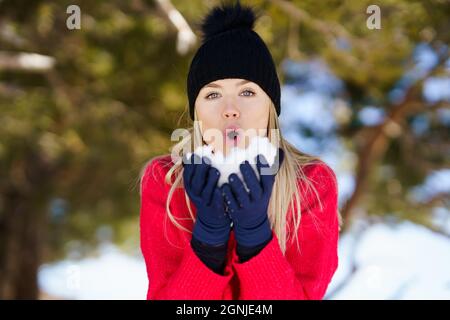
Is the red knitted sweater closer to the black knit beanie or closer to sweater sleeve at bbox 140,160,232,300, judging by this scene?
sweater sleeve at bbox 140,160,232,300

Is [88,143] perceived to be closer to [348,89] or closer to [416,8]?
[348,89]

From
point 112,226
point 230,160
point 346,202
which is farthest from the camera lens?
point 112,226

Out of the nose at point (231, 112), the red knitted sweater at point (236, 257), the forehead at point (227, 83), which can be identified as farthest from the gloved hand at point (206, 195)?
the forehead at point (227, 83)

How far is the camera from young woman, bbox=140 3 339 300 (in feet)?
5.47

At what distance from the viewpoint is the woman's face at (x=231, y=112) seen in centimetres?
186

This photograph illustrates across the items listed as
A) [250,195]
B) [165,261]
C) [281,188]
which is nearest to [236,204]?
[250,195]

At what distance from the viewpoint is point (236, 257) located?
5.88ft

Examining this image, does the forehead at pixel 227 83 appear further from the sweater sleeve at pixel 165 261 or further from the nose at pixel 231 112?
the sweater sleeve at pixel 165 261

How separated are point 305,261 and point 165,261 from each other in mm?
438

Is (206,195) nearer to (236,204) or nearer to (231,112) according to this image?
(236,204)

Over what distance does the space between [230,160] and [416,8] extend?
6.72 ft

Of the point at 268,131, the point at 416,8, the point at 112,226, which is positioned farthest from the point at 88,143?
the point at 268,131

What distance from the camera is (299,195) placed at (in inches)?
78.0

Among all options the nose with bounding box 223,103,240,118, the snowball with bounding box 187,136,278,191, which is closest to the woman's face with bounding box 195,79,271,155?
the nose with bounding box 223,103,240,118
